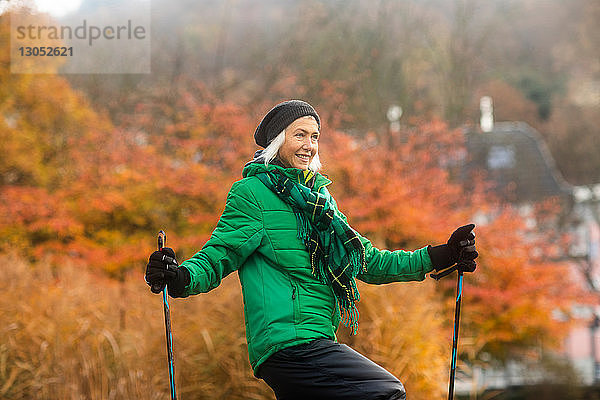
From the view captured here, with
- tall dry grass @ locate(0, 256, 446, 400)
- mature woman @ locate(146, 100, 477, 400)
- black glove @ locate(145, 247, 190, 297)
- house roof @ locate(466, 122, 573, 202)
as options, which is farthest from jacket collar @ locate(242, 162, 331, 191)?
house roof @ locate(466, 122, 573, 202)

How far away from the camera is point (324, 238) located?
2402 millimetres

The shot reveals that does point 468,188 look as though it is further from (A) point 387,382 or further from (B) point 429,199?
(A) point 387,382

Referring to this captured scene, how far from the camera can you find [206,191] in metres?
8.70

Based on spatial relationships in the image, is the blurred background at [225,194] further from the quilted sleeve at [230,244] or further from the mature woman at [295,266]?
the quilted sleeve at [230,244]

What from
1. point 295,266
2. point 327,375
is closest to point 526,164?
point 295,266

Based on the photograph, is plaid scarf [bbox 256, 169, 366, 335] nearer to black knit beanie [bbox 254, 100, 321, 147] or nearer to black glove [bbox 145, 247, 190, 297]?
black knit beanie [bbox 254, 100, 321, 147]

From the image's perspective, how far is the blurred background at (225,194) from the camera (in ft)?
15.6

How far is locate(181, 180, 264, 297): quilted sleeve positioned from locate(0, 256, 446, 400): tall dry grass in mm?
2376

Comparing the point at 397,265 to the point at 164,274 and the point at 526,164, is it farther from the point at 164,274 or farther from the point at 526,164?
the point at 526,164

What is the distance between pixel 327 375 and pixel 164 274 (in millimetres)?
590

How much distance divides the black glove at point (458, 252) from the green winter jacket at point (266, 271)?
1.36 ft

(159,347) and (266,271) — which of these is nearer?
(266,271)

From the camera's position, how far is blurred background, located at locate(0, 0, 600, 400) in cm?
477

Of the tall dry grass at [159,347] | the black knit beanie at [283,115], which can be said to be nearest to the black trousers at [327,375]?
the black knit beanie at [283,115]
